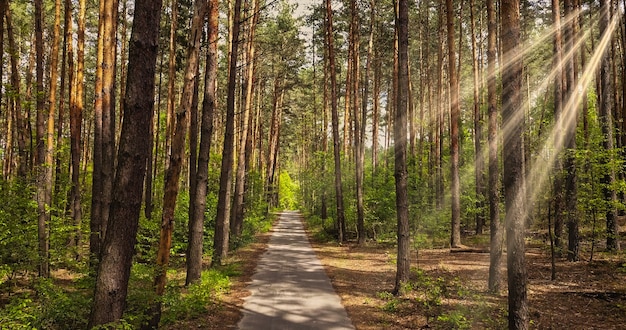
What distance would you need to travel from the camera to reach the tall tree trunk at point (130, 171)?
158 inches

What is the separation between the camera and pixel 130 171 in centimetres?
413

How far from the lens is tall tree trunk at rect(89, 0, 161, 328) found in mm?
4008

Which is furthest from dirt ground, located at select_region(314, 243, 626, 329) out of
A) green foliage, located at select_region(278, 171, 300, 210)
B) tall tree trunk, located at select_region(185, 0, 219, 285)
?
green foliage, located at select_region(278, 171, 300, 210)

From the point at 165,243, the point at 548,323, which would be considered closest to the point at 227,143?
the point at 165,243

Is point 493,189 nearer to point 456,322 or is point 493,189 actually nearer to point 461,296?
point 461,296

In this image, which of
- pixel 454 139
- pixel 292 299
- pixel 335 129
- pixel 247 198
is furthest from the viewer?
pixel 247 198

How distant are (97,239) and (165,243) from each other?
7224mm

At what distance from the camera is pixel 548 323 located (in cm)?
688

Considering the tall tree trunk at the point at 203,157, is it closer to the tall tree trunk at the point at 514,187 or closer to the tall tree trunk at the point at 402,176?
the tall tree trunk at the point at 402,176

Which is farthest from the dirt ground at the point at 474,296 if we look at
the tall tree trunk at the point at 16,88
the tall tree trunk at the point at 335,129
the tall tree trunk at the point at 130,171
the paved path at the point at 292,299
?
the tall tree trunk at the point at 16,88

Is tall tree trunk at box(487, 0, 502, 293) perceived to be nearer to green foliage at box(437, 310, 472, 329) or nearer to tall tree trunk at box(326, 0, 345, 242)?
green foliage at box(437, 310, 472, 329)

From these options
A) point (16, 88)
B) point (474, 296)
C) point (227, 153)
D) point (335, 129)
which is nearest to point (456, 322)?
point (474, 296)

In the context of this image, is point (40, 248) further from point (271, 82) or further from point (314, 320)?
point (271, 82)

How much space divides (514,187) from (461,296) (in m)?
3.98
